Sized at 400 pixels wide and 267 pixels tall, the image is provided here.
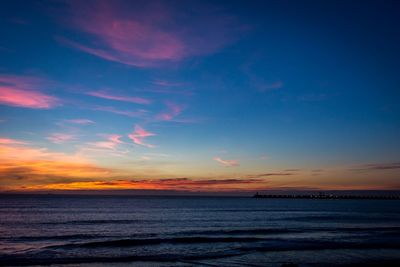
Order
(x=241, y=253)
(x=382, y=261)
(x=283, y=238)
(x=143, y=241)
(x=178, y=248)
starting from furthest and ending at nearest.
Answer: (x=283, y=238) → (x=143, y=241) → (x=178, y=248) → (x=241, y=253) → (x=382, y=261)

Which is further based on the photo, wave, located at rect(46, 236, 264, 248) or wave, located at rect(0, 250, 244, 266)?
wave, located at rect(46, 236, 264, 248)

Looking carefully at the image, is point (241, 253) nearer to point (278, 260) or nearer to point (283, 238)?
point (278, 260)

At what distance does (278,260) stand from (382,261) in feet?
23.3

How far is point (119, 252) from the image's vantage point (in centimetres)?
3031

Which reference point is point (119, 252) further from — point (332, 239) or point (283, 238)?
point (332, 239)

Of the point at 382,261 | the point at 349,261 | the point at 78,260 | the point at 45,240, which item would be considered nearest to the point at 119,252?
the point at 78,260

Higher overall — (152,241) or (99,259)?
(152,241)

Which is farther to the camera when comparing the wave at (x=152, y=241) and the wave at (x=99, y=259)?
the wave at (x=152, y=241)

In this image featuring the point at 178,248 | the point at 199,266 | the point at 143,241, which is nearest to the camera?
the point at 199,266

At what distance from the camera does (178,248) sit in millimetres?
32688

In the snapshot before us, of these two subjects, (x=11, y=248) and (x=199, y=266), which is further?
(x=11, y=248)

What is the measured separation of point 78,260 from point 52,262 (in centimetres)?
169

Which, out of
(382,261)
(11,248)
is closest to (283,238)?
(382,261)

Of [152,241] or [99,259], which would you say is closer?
[99,259]
